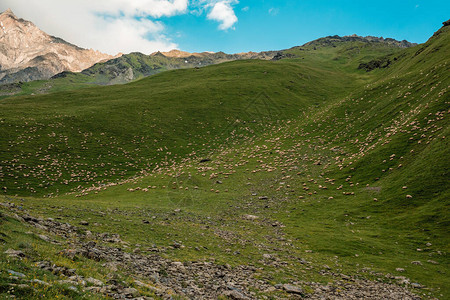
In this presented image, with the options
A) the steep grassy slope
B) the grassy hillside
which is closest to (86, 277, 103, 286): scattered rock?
the grassy hillside

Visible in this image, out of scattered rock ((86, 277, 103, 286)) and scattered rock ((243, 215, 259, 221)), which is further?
scattered rock ((243, 215, 259, 221))

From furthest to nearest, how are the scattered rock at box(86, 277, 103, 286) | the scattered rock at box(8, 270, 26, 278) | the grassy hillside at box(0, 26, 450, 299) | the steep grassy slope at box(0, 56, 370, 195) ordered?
1. the steep grassy slope at box(0, 56, 370, 195)
2. the grassy hillside at box(0, 26, 450, 299)
3. the scattered rock at box(86, 277, 103, 286)
4. the scattered rock at box(8, 270, 26, 278)

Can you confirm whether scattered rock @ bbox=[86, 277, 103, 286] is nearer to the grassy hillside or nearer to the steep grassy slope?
the grassy hillside

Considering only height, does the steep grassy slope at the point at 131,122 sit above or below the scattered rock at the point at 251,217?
above

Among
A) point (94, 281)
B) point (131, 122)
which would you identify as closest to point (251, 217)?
point (94, 281)

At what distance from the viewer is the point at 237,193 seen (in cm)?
3841

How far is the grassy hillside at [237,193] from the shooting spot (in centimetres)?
1353

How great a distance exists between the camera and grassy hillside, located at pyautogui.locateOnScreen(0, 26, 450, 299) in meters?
13.5

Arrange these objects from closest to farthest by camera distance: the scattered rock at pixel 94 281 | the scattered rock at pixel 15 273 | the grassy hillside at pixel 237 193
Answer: the scattered rock at pixel 15 273 → the scattered rock at pixel 94 281 → the grassy hillside at pixel 237 193

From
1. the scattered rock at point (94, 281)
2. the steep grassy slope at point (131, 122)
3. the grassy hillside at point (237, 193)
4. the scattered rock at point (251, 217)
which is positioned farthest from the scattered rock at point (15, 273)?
the steep grassy slope at point (131, 122)

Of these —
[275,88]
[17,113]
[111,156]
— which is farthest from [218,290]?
[275,88]

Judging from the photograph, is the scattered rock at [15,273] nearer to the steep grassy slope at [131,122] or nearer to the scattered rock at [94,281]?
the scattered rock at [94,281]

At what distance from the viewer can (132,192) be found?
3947cm

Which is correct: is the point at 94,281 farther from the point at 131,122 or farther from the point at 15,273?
the point at 131,122
